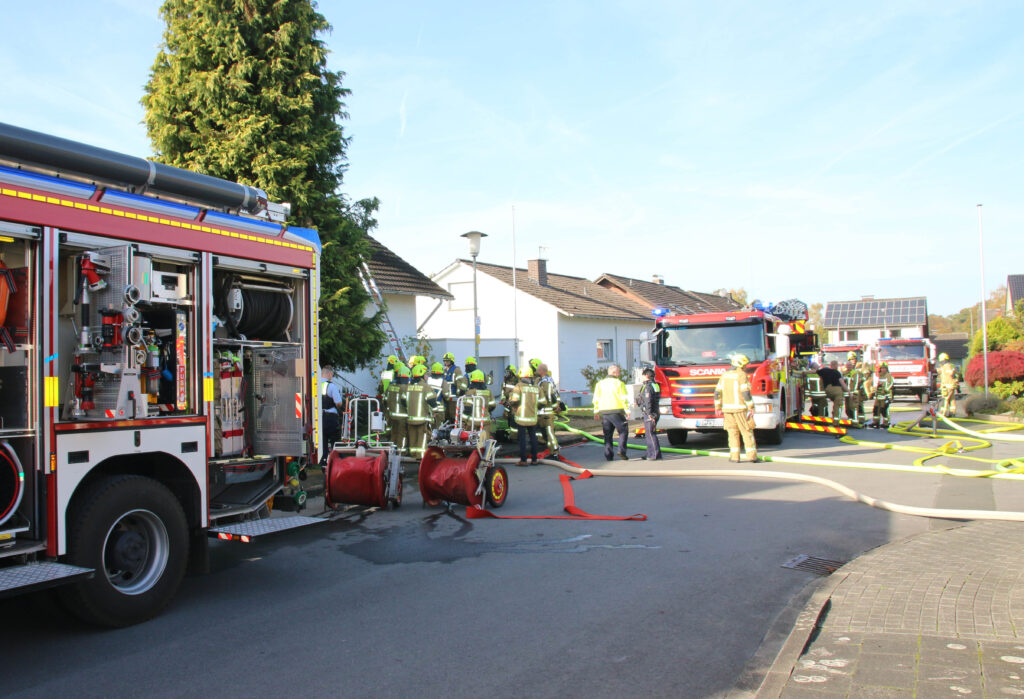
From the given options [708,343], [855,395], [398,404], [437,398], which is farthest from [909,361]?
[437,398]

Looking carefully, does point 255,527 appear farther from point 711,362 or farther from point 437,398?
point 711,362

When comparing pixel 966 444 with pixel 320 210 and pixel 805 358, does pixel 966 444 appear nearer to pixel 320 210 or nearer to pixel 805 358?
pixel 805 358

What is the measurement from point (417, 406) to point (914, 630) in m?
8.94

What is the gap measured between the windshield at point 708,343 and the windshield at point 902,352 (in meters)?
17.8

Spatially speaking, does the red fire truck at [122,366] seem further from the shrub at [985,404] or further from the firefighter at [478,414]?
the shrub at [985,404]

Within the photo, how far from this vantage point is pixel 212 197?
663cm

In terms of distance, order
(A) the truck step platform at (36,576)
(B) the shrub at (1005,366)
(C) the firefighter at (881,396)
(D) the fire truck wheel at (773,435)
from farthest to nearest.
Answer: (B) the shrub at (1005,366) < (C) the firefighter at (881,396) < (D) the fire truck wheel at (773,435) < (A) the truck step platform at (36,576)

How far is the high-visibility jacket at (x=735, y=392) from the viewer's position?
12.9m

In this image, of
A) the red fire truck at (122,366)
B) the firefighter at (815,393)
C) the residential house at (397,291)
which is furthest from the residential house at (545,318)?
the red fire truck at (122,366)

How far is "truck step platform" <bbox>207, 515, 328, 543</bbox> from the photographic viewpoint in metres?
6.02

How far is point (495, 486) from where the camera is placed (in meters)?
9.31

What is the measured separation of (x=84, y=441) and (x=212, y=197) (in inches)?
97.0

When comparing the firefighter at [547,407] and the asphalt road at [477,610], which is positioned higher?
the firefighter at [547,407]

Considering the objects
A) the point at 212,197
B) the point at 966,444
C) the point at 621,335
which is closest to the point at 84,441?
the point at 212,197
